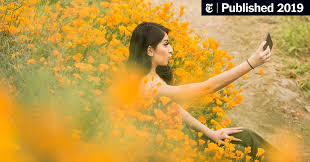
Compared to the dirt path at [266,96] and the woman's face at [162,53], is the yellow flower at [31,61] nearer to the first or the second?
the woman's face at [162,53]

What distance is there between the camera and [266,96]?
524 centimetres

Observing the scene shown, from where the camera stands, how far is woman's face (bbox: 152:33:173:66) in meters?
2.86

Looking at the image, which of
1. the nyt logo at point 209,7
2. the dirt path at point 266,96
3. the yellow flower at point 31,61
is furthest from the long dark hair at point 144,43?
the nyt logo at point 209,7

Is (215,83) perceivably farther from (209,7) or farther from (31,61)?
(209,7)

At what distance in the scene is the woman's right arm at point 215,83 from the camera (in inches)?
89.9

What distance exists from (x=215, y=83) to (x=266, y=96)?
3.09m

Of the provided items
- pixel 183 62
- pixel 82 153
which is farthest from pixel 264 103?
pixel 82 153

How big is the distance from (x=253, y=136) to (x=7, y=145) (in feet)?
7.17

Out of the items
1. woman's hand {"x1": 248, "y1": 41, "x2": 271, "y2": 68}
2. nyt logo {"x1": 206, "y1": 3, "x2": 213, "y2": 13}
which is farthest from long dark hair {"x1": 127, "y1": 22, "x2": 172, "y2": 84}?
nyt logo {"x1": 206, "y1": 3, "x2": 213, "y2": 13}

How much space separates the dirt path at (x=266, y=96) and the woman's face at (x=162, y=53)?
1040 mm

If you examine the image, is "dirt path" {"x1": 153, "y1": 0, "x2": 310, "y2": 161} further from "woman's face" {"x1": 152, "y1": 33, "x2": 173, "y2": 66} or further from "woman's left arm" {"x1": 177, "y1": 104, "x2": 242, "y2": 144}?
"woman's face" {"x1": 152, "y1": 33, "x2": 173, "y2": 66}

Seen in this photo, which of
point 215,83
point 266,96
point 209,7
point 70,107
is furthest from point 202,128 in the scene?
point 209,7

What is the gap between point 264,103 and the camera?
16.8 feet

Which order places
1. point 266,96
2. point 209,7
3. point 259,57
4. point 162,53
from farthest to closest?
point 209,7 → point 266,96 → point 162,53 → point 259,57
